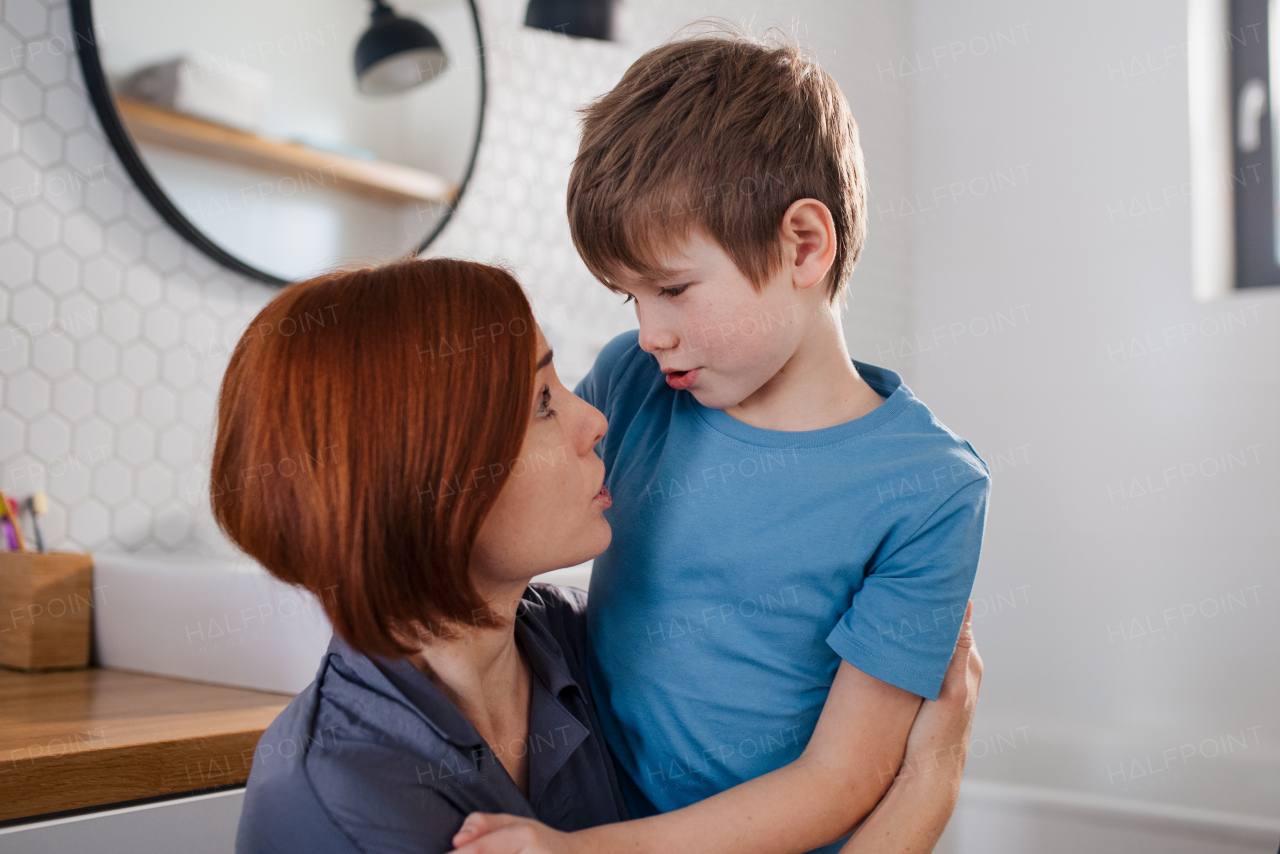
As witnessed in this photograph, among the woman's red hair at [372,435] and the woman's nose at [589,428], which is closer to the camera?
the woman's red hair at [372,435]

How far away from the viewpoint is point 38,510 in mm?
1231

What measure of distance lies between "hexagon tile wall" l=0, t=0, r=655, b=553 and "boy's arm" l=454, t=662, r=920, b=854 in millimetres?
783

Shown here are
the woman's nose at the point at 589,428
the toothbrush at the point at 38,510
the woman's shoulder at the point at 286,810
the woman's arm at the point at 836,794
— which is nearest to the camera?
the woman's shoulder at the point at 286,810

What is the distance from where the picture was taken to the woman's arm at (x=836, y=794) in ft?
2.47

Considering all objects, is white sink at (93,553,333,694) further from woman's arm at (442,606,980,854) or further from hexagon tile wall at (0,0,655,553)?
woman's arm at (442,606,980,854)

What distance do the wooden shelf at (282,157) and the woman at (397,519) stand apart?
0.80 metres

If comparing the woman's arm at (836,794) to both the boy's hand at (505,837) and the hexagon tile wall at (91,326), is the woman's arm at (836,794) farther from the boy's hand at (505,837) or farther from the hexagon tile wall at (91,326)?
the hexagon tile wall at (91,326)

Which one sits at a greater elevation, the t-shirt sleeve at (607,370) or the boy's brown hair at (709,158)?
the boy's brown hair at (709,158)

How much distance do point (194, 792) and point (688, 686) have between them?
19.4 inches

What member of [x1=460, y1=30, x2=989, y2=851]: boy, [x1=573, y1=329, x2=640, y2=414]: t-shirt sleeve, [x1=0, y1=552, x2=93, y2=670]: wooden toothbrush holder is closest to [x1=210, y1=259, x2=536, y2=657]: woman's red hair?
[x1=460, y1=30, x2=989, y2=851]: boy

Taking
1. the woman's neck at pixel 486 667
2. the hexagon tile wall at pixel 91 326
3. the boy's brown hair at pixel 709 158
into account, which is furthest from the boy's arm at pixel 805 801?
the hexagon tile wall at pixel 91 326

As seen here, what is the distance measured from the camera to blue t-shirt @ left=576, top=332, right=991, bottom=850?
846mm

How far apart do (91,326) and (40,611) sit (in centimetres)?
40

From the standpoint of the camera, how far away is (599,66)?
210 cm
